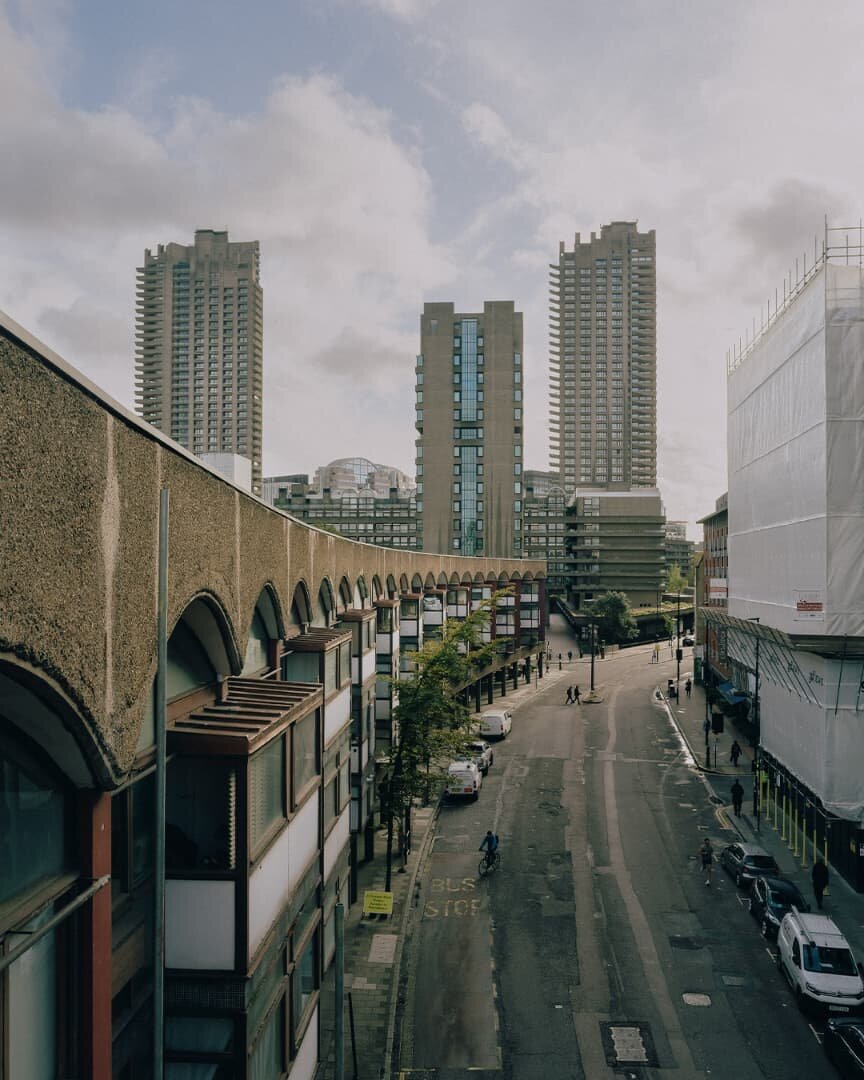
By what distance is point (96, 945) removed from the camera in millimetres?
7934

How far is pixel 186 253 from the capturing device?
543 feet

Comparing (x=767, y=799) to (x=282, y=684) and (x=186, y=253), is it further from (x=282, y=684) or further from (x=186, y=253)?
(x=186, y=253)

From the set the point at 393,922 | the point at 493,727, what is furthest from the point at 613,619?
the point at 393,922

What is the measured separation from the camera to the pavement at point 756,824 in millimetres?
24969

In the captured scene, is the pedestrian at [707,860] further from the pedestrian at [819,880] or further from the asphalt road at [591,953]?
the pedestrian at [819,880]

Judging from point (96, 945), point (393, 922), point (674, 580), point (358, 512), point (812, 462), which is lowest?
point (393, 922)

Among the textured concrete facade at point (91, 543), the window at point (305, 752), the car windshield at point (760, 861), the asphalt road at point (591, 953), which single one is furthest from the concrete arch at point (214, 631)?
the car windshield at point (760, 861)

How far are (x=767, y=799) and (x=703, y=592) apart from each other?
38.6 metres

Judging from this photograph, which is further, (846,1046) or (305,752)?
(846,1046)

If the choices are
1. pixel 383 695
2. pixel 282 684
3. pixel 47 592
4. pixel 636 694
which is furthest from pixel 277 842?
pixel 636 694

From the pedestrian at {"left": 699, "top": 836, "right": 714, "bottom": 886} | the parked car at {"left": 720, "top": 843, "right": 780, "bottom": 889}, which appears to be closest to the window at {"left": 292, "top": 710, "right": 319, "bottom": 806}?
the pedestrian at {"left": 699, "top": 836, "right": 714, "bottom": 886}

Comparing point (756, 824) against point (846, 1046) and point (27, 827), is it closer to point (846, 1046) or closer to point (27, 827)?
point (846, 1046)

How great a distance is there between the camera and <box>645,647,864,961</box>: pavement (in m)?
25.0

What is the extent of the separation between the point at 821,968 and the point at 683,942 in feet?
14.1
